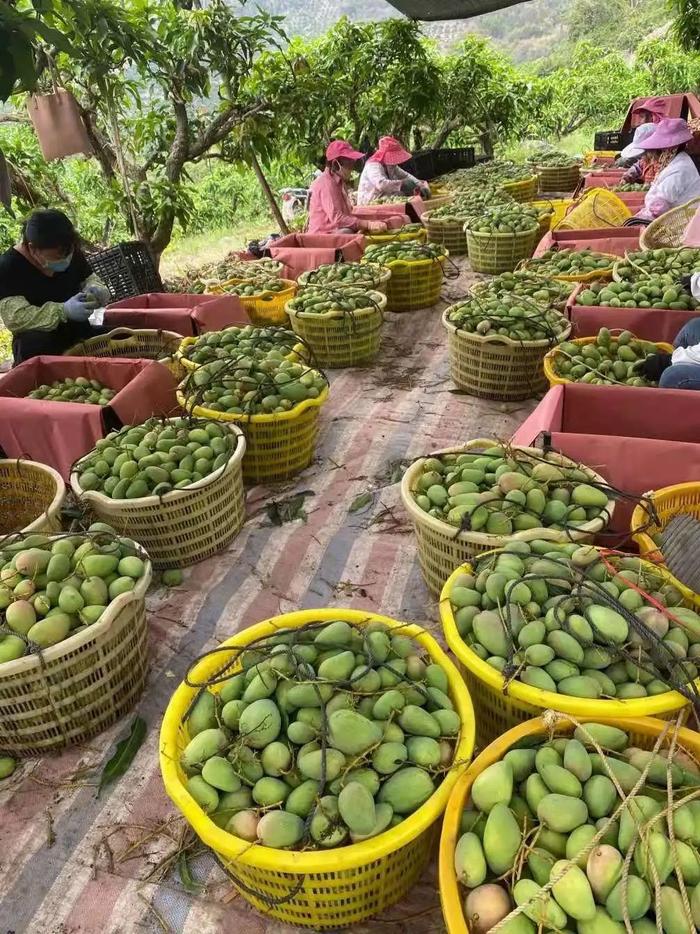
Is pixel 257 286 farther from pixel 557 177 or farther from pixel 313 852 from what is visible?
pixel 557 177

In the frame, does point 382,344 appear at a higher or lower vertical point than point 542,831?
lower

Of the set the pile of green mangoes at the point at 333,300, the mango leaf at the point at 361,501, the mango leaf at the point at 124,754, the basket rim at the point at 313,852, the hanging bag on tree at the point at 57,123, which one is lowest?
the mango leaf at the point at 361,501

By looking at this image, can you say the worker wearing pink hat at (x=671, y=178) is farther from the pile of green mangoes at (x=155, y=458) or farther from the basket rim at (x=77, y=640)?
the basket rim at (x=77, y=640)

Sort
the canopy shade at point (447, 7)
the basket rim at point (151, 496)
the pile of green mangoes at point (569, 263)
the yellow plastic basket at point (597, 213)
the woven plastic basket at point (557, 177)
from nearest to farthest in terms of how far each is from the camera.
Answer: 1. the basket rim at point (151, 496)
2. the pile of green mangoes at point (569, 263)
3. the yellow plastic basket at point (597, 213)
4. the canopy shade at point (447, 7)
5. the woven plastic basket at point (557, 177)

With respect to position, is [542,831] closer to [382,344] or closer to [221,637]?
[221,637]

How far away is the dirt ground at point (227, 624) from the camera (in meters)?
1.56

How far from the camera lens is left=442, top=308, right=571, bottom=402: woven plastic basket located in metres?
3.63

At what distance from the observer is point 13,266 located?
356 centimetres

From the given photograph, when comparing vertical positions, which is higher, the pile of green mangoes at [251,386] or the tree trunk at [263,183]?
the tree trunk at [263,183]

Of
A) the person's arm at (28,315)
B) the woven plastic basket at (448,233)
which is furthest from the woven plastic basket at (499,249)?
the person's arm at (28,315)

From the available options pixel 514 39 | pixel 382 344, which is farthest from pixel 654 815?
pixel 514 39

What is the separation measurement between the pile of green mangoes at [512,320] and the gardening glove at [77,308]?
89.0 inches

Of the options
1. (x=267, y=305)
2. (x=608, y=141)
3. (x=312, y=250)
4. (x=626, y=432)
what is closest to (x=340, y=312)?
(x=267, y=305)

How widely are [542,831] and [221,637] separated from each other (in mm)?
1451
